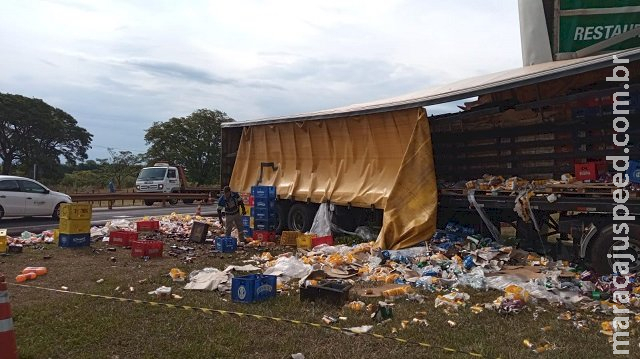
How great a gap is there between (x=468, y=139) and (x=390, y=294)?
17.5 feet

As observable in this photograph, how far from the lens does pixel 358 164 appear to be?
1231 cm

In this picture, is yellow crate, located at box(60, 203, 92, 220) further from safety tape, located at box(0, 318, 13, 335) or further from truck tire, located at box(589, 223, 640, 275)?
truck tire, located at box(589, 223, 640, 275)

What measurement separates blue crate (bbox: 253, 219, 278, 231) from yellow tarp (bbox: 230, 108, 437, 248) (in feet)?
3.30

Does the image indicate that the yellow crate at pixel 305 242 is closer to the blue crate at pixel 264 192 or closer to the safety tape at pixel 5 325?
the blue crate at pixel 264 192

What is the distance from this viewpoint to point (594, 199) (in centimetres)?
768

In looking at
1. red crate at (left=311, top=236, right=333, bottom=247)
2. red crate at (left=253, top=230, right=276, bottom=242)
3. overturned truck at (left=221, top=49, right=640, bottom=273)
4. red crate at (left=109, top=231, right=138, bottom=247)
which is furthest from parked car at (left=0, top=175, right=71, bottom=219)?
red crate at (left=311, top=236, right=333, bottom=247)

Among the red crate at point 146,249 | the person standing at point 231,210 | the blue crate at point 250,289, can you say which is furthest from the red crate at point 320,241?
the blue crate at point 250,289

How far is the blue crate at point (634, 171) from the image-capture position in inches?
302

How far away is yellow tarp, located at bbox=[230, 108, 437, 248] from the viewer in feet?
33.8

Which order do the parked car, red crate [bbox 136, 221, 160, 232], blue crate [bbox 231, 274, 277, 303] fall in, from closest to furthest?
blue crate [bbox 231, 274, 277, 303] → red crate [bbox 136, 221, 160, 232] → the parked car

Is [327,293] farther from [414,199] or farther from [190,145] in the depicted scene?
[190,145]

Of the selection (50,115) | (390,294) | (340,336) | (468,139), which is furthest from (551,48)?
(50,115)

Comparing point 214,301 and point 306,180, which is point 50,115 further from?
point 214,301

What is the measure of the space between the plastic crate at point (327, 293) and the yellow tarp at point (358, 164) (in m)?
3.74
